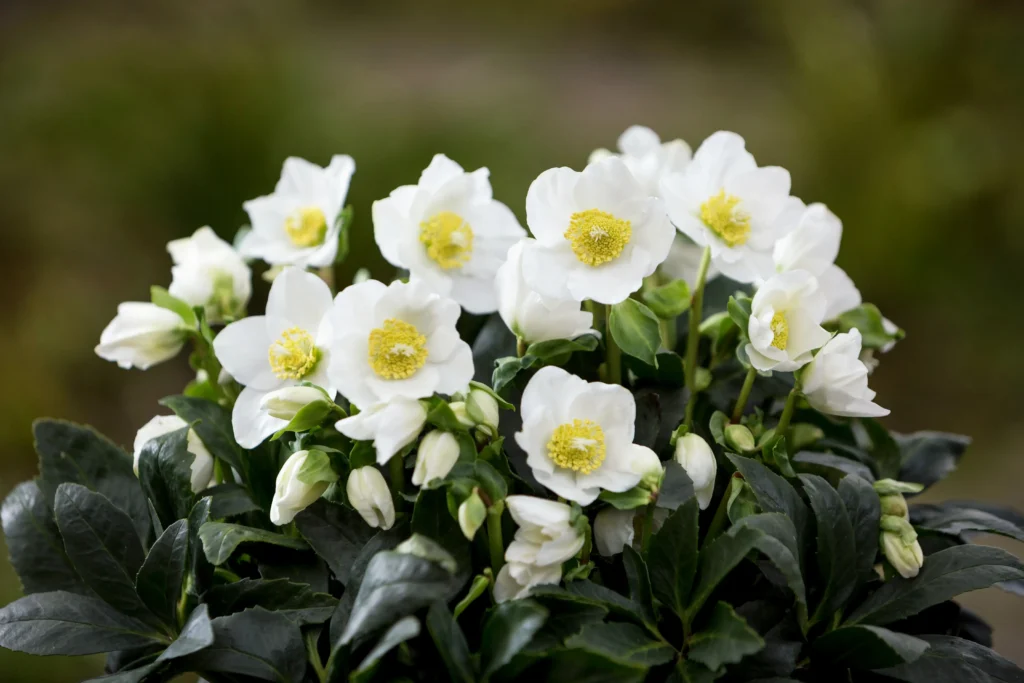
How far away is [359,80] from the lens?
180 centimetres

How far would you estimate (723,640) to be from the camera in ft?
1.23

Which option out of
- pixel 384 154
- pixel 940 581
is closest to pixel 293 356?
pixel 940 581

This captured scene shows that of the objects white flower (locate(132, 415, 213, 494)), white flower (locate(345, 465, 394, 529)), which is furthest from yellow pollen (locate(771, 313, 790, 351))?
white flower (locate(132, 415, 213, 494))

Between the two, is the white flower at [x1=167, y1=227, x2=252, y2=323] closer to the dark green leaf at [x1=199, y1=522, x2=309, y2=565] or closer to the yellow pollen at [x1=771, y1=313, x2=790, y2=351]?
the dark green leaf at [x1=199, y1=522, x2=309, y2=565]

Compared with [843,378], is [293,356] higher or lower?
lower

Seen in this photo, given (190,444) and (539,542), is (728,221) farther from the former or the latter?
(190,444)

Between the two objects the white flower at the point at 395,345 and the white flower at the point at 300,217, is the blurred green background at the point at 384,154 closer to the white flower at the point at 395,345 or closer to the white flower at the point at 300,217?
the white flower at the point at 300,217

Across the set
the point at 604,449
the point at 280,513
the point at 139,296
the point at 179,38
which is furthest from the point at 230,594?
the point at 179,38

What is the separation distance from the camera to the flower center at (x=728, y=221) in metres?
0.47

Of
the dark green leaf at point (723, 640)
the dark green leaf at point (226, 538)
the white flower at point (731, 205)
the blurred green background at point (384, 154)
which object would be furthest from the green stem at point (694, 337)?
the blurred green background at point (384, 154)

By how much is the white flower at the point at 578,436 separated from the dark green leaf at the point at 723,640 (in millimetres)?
71

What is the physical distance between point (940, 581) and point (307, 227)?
0.40m

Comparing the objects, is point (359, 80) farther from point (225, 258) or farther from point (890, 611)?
point (890, 611)

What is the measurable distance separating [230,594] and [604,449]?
0.64 feet
